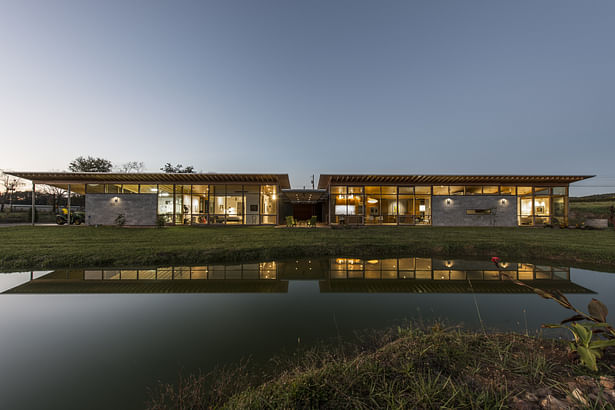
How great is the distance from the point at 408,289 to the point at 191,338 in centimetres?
387

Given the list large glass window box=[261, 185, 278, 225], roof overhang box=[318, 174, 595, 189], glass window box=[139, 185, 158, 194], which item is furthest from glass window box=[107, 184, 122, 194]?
roof overhang box=[318, 174, 595, 189]

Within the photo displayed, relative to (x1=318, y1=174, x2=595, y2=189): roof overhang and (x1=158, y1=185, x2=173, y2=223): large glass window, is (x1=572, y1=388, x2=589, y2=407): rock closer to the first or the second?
(x1=318, y1=174, x2=595, y2=189): roof overhang

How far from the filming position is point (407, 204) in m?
17.5

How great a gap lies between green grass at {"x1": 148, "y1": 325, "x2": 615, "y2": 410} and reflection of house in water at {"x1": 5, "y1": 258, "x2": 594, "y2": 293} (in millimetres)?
2371

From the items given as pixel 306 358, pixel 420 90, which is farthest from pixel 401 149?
pixel 306 358

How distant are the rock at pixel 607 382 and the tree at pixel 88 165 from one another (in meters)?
41.6

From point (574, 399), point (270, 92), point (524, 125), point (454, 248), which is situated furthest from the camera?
point (524, 125)

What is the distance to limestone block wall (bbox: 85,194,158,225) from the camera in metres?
15.7

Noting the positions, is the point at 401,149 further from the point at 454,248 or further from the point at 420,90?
the point at 454,248

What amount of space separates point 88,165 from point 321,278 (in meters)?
38.9

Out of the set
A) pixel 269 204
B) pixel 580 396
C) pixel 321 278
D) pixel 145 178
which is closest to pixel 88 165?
pixel 145 178

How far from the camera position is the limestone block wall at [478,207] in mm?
15875

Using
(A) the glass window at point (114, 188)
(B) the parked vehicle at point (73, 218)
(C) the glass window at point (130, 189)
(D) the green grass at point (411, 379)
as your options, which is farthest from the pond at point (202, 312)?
(B) the parked vehicle at point (73, 218)

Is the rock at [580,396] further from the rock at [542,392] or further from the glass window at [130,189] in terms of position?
the glass window at [130,189]
